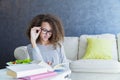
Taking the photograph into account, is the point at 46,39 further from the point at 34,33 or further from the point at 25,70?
the point at 25,70

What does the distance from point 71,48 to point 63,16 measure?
2.63 ft

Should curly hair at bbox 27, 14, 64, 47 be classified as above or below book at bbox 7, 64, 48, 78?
above

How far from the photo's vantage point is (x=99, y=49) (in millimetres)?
3648

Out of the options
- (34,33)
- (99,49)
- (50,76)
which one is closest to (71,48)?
(99,49)

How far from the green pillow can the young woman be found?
1.71 m

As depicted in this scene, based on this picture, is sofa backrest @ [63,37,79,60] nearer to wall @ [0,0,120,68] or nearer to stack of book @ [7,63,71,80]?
wall @ [0,0,120,68]

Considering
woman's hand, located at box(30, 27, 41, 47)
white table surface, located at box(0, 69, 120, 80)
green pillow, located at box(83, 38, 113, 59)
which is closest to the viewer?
woman's hand, located at box(30, 27, 41, 47)

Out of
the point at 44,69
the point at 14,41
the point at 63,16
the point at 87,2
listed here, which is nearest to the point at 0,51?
the point at 14,41

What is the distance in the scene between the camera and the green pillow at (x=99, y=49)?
360 cm

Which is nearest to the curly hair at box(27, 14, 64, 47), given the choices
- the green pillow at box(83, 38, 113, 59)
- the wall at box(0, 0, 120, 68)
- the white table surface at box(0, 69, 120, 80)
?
the white table surface at box(0, 69, 120, 80)

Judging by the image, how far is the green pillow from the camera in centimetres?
360

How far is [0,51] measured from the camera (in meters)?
4.61

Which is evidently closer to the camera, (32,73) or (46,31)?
(32,73)

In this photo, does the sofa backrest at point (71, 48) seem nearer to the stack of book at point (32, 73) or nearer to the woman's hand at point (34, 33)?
the woman's hand at point (34, 33)
